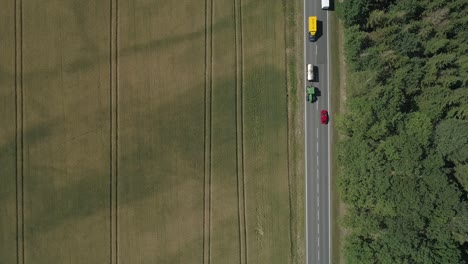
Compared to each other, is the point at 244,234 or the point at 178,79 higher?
the point at 178,79

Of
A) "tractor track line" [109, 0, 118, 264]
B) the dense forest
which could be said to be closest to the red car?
the dense forest

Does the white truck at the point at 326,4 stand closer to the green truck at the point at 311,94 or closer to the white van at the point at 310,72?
the white van at the point at 310,72

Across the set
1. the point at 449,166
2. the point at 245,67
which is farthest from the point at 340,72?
the point at 449,166

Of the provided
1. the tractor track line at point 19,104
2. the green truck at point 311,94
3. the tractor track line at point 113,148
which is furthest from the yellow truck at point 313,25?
the tractor track line at point 19,104

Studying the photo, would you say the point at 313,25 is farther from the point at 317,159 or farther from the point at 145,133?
the point at 145,133

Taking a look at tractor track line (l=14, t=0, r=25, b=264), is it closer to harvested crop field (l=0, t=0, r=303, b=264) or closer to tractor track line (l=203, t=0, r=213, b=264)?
harvested crop field (l=0, t=0, r=303, b=264)

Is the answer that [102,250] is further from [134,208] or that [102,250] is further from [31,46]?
[31,46]

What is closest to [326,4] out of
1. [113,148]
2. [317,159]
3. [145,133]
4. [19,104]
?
[317,159]
